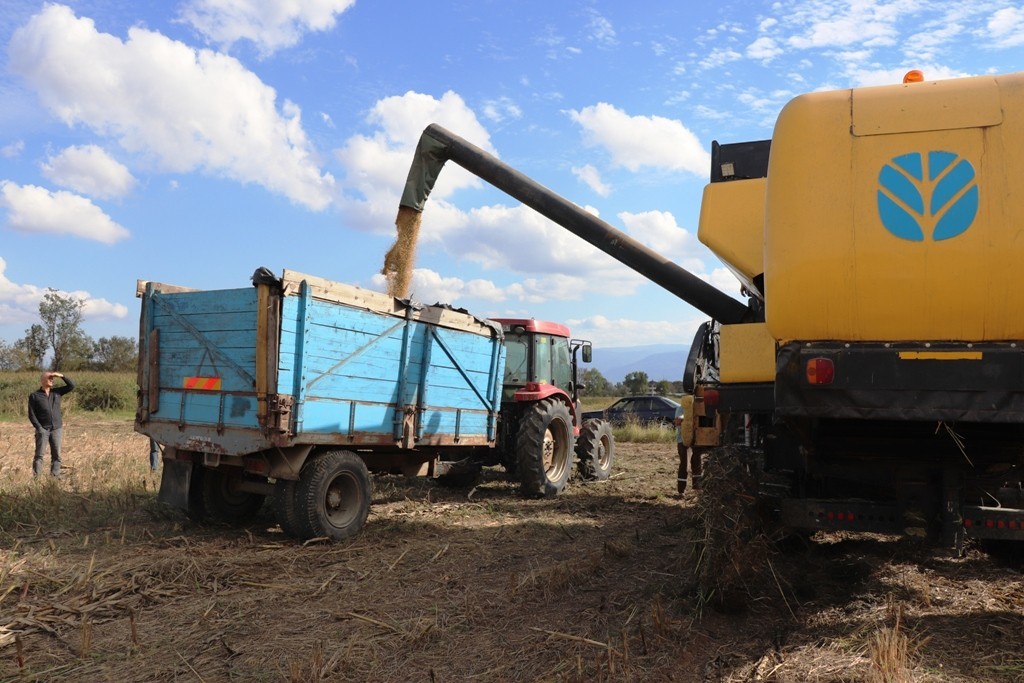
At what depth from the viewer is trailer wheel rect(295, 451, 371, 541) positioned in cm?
627

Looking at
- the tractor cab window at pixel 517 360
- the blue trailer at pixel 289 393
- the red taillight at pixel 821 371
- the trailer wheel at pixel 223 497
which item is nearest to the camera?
the red taillight at pixel 821 371

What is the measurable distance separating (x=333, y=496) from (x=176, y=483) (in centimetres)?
151

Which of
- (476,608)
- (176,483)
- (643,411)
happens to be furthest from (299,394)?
(643,411)

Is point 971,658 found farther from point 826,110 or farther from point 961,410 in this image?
point 826,110

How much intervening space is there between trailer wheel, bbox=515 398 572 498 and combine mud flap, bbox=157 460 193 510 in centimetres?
384

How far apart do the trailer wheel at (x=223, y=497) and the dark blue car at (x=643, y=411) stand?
13.3 meters

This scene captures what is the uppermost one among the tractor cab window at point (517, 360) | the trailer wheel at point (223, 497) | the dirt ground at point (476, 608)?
the tractor cab window at point (517, 360)

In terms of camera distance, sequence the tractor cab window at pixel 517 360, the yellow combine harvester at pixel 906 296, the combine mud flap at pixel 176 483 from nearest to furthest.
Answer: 1. the yellow combine harvester at pixel 906 296
2. the combine mud flap at pixel 176 483
3. the tractor cab window at pixel 517 360

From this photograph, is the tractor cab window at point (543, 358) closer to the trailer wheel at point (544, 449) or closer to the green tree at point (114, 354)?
the trailer wheel at point (544, 449)

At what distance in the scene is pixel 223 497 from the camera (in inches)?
280

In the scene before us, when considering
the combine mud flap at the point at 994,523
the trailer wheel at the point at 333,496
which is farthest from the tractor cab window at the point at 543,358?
the combine mud flap at the point at 994,523

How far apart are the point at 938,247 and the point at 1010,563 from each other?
331 centimetres

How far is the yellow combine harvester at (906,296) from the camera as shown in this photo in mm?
3373

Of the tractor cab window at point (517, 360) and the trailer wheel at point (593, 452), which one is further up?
the tractor cab window at point (517, 360)
